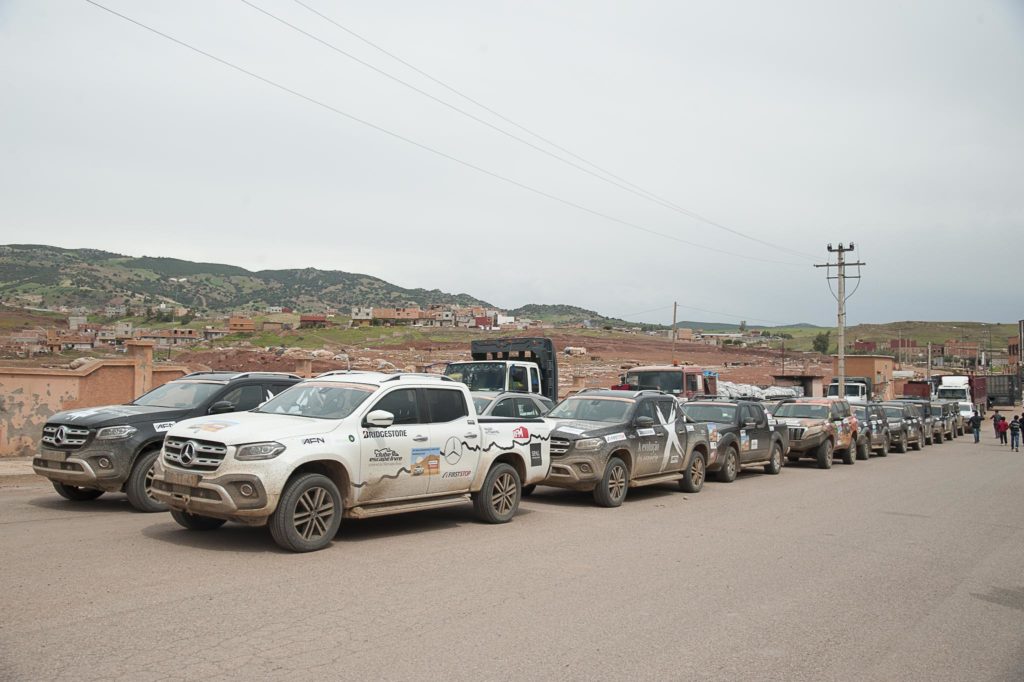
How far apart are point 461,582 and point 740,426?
12.7m

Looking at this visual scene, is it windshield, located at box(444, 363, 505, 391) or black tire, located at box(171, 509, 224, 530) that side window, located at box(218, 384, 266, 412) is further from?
windshield, located at box(444, 363, 505, 391)

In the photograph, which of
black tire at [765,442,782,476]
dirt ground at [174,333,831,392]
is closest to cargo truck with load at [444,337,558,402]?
dirt ground at [174,333,831,392]

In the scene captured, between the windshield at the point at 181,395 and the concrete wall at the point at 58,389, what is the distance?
783 cm

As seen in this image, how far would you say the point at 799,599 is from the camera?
784cm

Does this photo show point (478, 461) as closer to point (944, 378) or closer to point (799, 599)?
point (799, 599)

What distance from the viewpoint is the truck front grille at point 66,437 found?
10.7 metres

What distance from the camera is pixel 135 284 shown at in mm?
157750

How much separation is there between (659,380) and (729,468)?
26.4 ft

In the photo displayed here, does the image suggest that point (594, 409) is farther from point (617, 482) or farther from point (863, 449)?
point (863, 449)

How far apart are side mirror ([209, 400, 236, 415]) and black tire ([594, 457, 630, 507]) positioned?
19.3ft

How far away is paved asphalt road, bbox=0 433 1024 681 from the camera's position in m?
5.63

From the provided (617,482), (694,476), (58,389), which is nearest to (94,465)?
(617,482)

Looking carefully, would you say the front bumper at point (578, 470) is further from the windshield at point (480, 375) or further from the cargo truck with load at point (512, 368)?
the windshield at point (480, 375)

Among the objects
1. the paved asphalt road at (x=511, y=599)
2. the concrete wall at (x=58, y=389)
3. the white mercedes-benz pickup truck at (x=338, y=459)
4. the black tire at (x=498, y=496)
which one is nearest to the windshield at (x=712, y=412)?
the paved asphalt road at (x=511, y=599)
